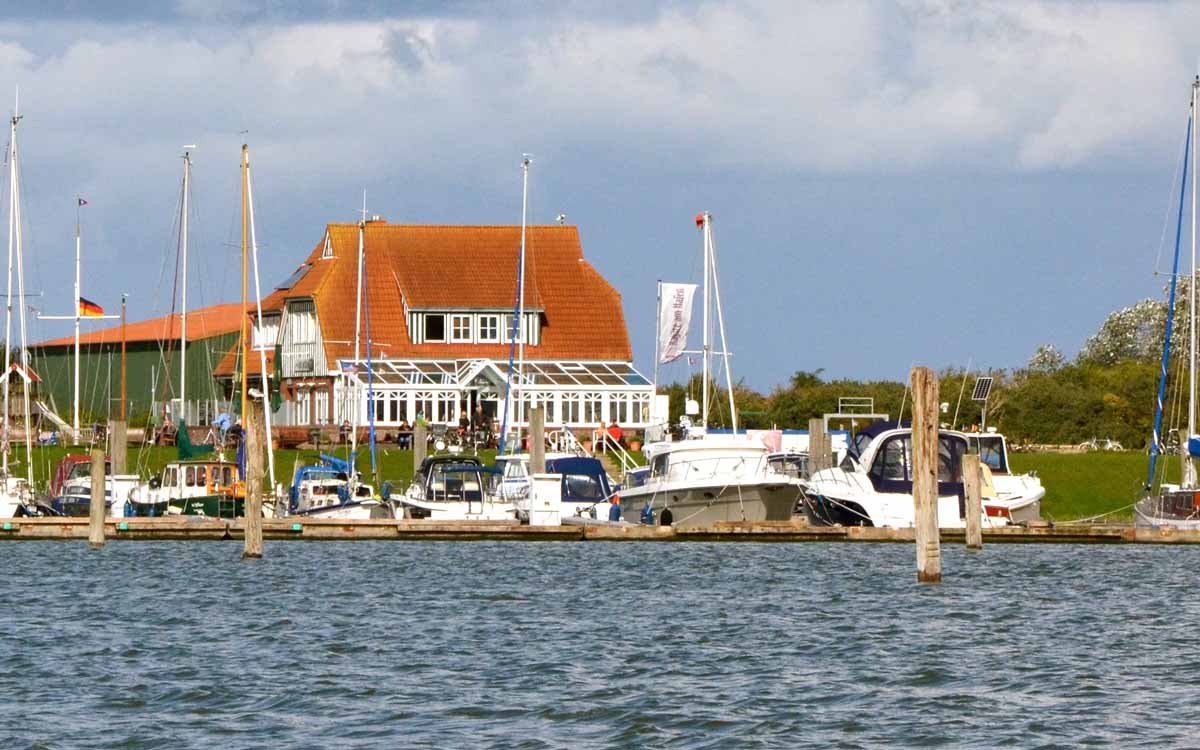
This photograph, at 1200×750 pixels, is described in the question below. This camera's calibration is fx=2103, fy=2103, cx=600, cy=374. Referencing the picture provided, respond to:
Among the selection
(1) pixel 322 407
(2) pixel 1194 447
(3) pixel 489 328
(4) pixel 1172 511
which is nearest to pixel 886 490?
(4) pixel 1172 511

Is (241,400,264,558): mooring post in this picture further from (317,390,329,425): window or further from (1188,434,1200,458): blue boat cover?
(317,390,329,425): window

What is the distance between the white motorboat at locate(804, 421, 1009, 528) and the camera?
49.2 m

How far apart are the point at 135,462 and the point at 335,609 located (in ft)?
119

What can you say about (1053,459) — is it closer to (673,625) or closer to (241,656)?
(673,625)

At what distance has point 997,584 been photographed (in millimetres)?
39594

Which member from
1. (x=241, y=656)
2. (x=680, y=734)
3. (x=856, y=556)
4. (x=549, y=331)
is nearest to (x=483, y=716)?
(x=680, y=734)

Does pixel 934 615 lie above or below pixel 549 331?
below

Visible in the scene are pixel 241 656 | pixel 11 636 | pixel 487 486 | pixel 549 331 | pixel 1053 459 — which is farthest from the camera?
pixel 549 331

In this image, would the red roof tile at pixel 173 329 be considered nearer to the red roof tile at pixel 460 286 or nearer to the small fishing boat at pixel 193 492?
the red roof tile at pixel 460 286

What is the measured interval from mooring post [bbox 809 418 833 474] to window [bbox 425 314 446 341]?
38.9m

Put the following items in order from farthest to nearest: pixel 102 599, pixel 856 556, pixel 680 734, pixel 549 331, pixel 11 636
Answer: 1. pixel 549 331
2. pixel 856 556
3. pixel 102 599
4. pixel 11 636
5. pixel 680 734

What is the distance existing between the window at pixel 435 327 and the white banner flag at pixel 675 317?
1005 inches

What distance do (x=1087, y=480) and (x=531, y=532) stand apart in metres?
22.4

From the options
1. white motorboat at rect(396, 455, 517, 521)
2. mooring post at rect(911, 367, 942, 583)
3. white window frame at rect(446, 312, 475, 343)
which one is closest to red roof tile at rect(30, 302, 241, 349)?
white window frame at rect(446, 312, 475, 343)
